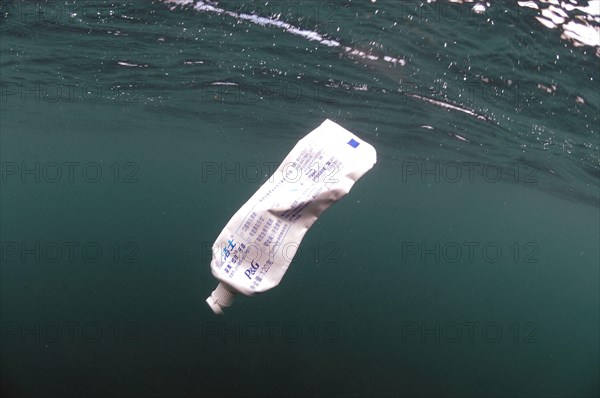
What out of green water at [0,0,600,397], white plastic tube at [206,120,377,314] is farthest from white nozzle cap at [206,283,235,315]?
green water at [0,0,600,397]

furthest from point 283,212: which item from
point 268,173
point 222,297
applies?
point 268,173

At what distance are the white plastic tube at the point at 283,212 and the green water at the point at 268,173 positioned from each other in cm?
530

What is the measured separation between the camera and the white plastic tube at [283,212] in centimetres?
247

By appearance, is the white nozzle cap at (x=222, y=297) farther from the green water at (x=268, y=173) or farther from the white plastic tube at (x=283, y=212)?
the green water at (x=268, y=173)

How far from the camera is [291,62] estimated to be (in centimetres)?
934

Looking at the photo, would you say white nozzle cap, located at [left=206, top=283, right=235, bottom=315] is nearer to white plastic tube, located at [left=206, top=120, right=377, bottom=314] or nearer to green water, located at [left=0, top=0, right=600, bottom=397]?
white plastic tube, located at [left=206, top=120, right=377, bottom=314]

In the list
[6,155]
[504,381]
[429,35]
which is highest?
[429,35]

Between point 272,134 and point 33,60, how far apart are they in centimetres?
635

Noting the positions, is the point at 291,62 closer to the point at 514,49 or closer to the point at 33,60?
the point at 514,49

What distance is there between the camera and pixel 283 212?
2486 millimetres

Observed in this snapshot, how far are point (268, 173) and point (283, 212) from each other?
15064 mm

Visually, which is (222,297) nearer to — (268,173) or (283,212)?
(283,212)

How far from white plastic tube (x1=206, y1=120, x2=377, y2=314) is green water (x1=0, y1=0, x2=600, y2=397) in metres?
5.30

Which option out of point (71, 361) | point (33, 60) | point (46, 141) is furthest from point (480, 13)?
point (46, 141)
